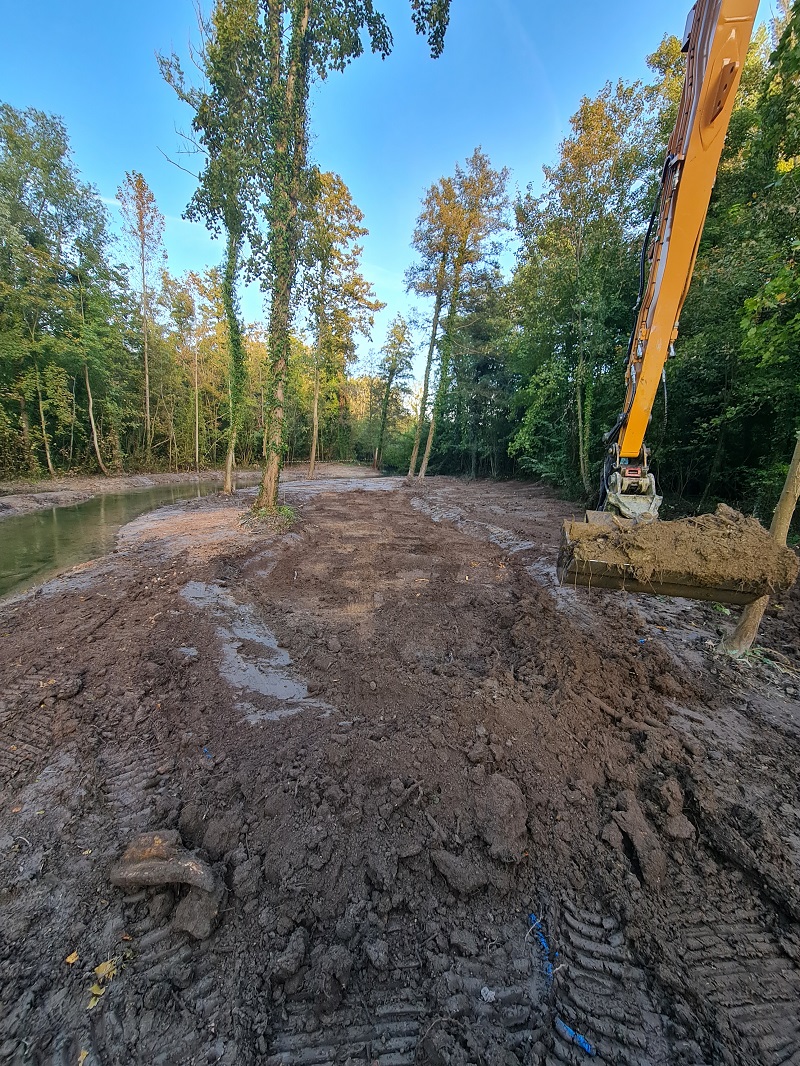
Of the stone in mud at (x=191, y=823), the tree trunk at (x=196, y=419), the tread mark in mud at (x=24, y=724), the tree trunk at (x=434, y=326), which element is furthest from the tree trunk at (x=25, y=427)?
the stone in mud at (x=191, y=823)

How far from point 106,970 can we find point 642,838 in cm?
261

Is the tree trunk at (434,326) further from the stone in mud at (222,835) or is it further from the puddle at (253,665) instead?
the stone in mud at (222,835)

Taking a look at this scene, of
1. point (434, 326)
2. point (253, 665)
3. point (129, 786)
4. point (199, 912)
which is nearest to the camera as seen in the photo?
point (199, 912)

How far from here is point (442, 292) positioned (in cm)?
1811

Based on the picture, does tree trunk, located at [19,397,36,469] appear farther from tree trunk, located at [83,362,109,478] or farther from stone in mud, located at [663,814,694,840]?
stone in mud, located at [663,814,694,840]

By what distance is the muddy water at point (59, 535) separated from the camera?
275 inches

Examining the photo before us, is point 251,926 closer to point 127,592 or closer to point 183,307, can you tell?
point 127,592

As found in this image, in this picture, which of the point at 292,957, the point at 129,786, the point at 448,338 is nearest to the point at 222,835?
the point at 292,957

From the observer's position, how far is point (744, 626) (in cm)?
401

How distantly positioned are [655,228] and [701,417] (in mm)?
7437

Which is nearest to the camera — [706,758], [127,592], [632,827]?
[632,827]

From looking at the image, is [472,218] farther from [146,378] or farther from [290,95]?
[146,378]

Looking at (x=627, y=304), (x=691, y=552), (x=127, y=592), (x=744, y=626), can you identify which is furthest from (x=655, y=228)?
(x=627, y=304)

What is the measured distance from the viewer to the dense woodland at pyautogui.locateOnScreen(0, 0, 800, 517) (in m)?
7.41
